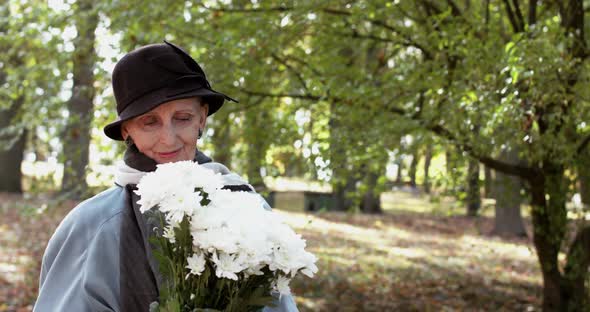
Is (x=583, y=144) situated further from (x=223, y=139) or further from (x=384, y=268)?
(x=384, y=268)

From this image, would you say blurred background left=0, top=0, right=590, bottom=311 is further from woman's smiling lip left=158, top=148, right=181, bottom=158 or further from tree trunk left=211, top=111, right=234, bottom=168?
woman's smiling lip left=158, top=148, right=181, bottom=158

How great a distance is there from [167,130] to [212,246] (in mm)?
662

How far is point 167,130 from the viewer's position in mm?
2229

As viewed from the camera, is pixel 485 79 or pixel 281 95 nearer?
pixel 485 79

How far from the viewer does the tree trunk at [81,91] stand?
20.0ft

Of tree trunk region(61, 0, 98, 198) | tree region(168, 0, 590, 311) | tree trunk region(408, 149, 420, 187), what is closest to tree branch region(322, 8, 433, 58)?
tree region(168, 0, 590, 311)

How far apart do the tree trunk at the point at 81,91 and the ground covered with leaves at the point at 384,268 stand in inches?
15.5

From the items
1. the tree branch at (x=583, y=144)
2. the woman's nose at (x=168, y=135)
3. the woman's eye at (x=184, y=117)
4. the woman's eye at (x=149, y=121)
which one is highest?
the tree branch at (x=583, y=144)

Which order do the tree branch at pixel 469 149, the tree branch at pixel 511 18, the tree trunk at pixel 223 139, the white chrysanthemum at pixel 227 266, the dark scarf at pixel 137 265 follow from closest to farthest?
the white chrysanthemum at pixel 227 266 → the dark scarf at pixel 137 265 → the tree branch at pixel 469 149 → the tree branch at pixel 511 18 → the tree trunk at pixel 223 139

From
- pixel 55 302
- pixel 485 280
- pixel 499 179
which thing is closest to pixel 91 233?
pixel 55 302

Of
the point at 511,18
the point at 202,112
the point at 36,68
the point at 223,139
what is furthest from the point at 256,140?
the point at 202,112

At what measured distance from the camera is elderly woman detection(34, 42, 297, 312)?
201cm

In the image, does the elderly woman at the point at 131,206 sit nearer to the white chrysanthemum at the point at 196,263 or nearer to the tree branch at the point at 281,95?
the white chrysanthemum at the point at 196,263

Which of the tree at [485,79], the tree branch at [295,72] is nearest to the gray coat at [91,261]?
the tree at [485,79]
